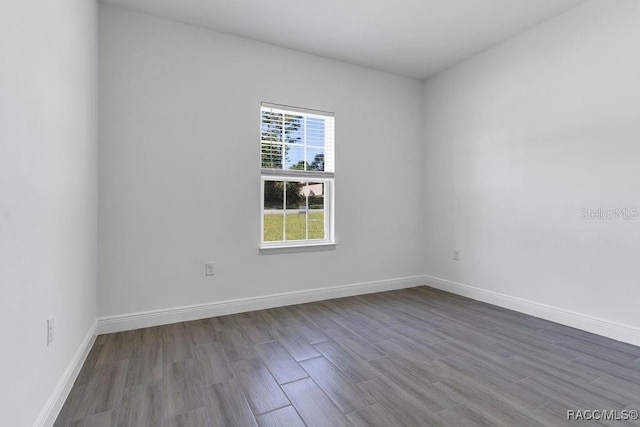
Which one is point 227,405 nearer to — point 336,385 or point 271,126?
point 336,385

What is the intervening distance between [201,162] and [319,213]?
148 cm

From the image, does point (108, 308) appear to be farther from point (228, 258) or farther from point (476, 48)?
point (476, 48)

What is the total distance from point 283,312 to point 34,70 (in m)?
2.69

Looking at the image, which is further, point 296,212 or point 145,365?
point 296,212

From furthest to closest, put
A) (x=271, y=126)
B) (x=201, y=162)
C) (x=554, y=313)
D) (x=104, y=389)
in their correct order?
1. (x=271, y=126)
2. (x=201, y=162)
3. (x=554, y=313)
4. (x=104, y=389)

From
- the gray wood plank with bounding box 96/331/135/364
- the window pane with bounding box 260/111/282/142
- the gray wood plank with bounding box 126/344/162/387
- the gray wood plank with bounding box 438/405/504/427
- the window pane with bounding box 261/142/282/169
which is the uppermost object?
the window pane with bounding box 260/111/282/142

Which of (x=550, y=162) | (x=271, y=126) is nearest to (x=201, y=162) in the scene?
(x=271, y=126)

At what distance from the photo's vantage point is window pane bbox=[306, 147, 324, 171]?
3757 mm

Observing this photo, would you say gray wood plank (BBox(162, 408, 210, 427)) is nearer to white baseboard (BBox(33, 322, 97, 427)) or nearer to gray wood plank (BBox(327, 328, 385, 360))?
white baseboard (BBox(33, 322, 97, 427))

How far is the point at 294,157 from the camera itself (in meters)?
3.66

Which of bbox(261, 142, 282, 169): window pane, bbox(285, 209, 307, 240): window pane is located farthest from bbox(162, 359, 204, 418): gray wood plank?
bbox(261, 142, 282, 169): window pane

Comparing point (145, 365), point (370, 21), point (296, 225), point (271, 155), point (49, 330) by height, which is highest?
point (370, 21)

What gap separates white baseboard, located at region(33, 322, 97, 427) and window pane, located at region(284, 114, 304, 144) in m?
2.61

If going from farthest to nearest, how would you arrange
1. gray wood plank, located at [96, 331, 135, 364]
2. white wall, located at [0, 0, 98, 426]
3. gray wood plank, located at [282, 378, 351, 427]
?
gray wood plank, located at [96, 331, 135, 364], gray wood plank, located at [282, 378, 351, 427], white wall, located at [0, 0, 98, 426]
